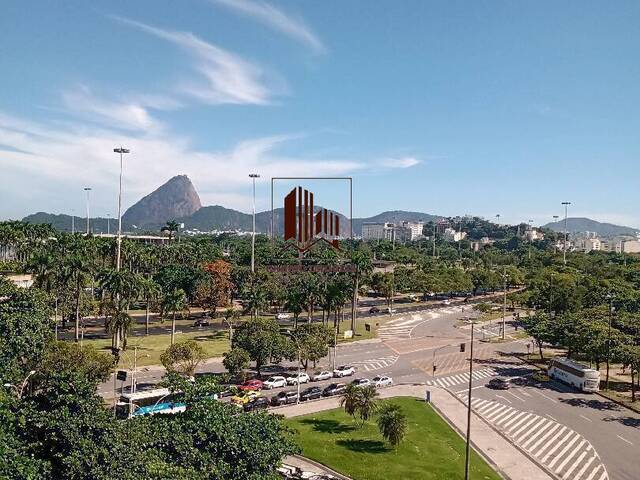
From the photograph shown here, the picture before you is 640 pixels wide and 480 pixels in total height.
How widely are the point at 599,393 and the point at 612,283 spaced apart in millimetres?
65523

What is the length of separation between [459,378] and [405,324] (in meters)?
36.0

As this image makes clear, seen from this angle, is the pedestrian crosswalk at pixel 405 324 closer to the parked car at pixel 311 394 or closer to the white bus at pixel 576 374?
the white bus at pixel 576 374

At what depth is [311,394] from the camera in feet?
175

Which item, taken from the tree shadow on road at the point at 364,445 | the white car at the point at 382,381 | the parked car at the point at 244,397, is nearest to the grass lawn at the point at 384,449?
the tree shadow on road at the point at 364,445

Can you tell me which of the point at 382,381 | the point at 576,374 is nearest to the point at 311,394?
the point at 382,381

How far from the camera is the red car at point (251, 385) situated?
54438 millimetres

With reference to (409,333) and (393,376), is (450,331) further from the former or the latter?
(393,376)

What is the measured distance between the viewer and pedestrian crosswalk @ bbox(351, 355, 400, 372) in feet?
222

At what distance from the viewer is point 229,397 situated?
5297 cm

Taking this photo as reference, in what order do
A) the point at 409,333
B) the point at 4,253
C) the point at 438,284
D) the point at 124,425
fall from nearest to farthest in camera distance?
the point at 124,425, the point at 409,333, the point at 438,284, the point at 4,253

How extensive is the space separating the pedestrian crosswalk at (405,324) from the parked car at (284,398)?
3703cm

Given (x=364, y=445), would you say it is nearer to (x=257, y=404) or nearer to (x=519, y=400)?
(x=257, y=404)

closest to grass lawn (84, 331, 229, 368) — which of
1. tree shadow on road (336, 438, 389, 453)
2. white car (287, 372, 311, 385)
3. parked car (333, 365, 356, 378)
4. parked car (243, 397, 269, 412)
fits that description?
white car (287, 372, 311, 385)

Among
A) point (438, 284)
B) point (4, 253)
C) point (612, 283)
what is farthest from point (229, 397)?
point (4, 253)
